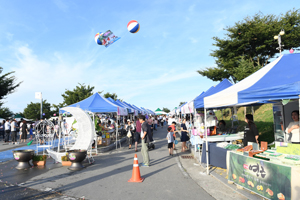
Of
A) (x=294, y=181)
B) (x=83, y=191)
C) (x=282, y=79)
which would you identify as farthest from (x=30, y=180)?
(x=282, y=79)

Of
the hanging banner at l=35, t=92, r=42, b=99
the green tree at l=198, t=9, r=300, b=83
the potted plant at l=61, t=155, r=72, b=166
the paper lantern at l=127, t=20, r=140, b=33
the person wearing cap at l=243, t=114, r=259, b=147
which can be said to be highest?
the green tree at l=198, t=9, r=300, b=83

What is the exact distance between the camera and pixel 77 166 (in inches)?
298

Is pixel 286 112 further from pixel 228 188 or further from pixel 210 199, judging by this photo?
pixel 210 199

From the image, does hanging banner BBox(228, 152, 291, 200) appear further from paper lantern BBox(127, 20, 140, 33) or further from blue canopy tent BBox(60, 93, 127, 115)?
blue canopy tent BBox(60, 93, 127, 115)

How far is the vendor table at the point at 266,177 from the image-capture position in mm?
3596

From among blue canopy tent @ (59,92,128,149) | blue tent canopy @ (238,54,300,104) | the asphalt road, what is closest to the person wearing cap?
blue tent canopy @ (238,54,300,104)

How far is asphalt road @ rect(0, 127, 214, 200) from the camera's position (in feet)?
16.3

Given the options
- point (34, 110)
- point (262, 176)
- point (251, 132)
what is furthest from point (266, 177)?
point (34, 110)

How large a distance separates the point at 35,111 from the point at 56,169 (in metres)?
52.5

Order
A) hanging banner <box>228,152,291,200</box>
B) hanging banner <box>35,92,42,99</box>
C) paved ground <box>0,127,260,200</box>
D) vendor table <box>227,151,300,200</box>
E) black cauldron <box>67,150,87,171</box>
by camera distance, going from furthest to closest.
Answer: hanging banner <box>35,92,42,99</box> < black cauldron <box>67,150,87,171</box> < paved ground <box>0,127,260,200</box> < hanging banner <box>228,152,291,200</box> < vendor table <box>227,151,300,200</box>

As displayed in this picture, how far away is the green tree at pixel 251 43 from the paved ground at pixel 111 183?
19.0 metres

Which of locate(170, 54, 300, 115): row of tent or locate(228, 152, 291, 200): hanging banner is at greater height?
locate(170, 54, 300, 115): row of tent

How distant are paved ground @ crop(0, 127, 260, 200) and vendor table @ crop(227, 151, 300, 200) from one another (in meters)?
0.45

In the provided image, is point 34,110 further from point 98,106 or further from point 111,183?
point 111,183
